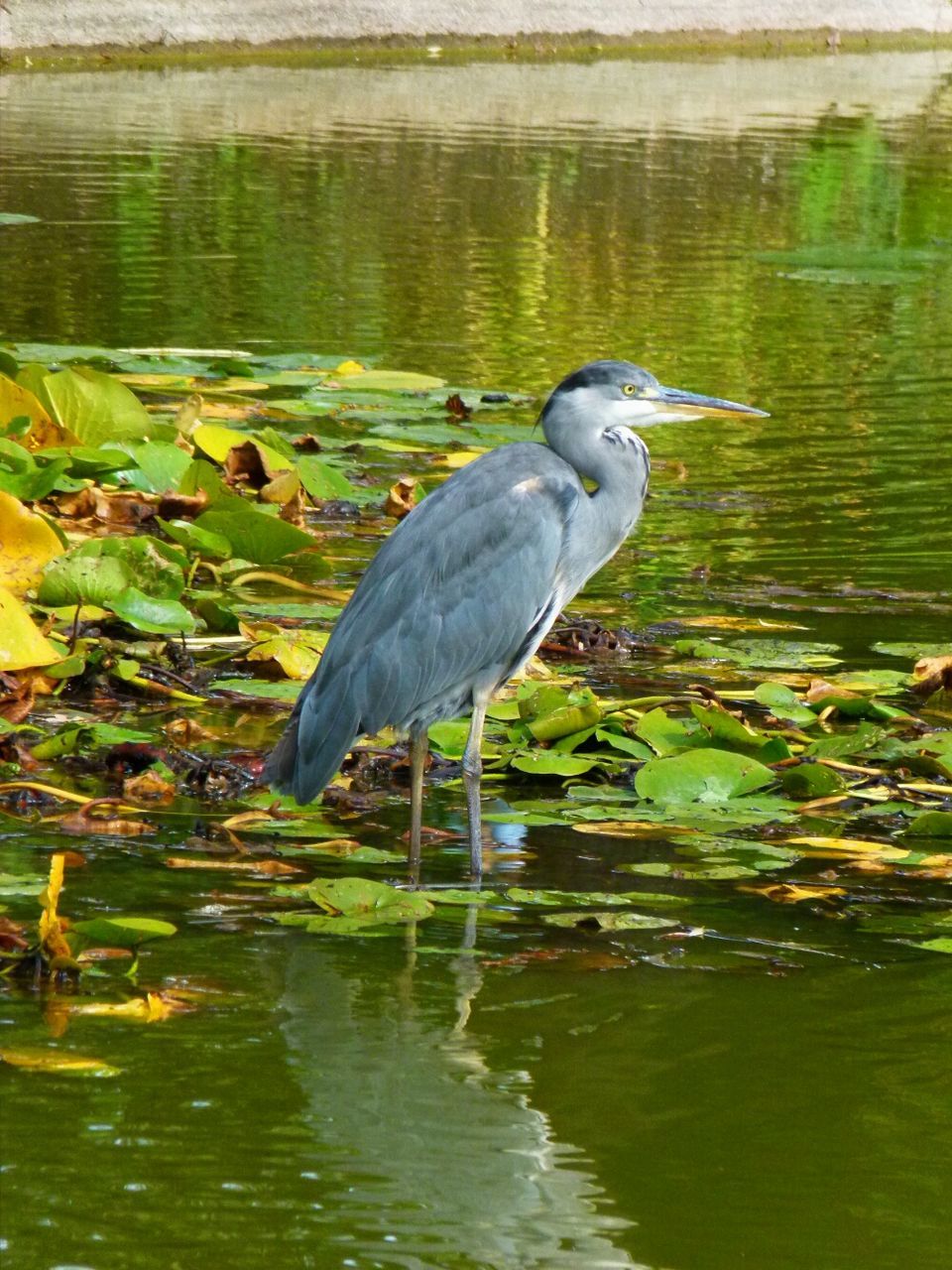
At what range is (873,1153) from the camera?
126 inches

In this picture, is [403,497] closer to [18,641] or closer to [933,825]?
[18,641]

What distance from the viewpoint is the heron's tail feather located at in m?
4.53

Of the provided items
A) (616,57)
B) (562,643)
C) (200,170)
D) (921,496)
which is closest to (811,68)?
(616,57)

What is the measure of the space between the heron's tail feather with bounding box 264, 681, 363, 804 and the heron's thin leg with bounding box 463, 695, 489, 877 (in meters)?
0.26

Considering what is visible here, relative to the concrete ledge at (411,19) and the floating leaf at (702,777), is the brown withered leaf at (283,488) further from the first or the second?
the concrete ledge at (411,19)

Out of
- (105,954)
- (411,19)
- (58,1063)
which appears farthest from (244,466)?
(411,19)

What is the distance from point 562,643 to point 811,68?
110 feet

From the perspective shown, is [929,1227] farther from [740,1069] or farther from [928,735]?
[928,735]

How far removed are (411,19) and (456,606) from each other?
100 ft

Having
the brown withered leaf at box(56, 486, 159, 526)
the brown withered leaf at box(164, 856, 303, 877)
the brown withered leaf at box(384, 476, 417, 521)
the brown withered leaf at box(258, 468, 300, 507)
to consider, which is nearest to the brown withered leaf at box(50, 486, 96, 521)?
the brown withered leaf at box(56, 486, 159, 526)

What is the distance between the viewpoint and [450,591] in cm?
482

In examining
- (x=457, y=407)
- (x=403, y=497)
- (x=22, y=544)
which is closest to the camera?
(x=22, y=544)

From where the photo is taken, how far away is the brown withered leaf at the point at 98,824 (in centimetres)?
443

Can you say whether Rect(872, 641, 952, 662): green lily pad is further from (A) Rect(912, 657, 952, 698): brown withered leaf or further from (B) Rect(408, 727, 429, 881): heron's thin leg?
(B) Rect(408, 727, 429, 881): heron's thin leg
